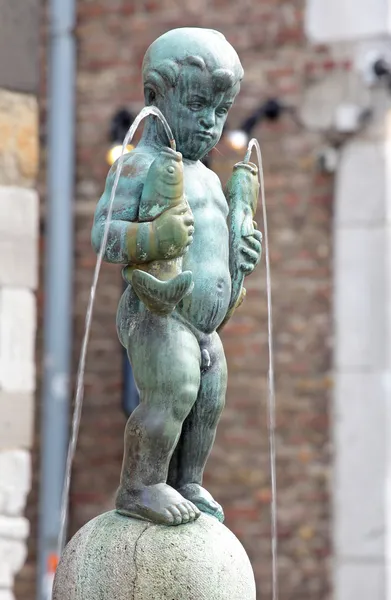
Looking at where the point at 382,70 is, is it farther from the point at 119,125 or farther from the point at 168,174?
the point at 168,174

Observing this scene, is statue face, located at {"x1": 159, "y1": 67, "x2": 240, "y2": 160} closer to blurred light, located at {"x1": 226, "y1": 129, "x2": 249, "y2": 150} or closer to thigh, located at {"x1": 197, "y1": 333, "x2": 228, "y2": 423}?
thigh, located at {"x1": 197, "y1": 333, "x2": 228, "y2": 423}

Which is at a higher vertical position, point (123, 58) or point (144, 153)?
point (123, 58)

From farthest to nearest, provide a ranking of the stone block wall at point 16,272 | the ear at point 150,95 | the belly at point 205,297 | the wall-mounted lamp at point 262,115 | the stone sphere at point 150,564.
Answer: the wall-mounted lamp at point 262,115, the stone block wall at point 16,272, the ear at point 150,95, the belly at point 205,297, the stone sphere at point 150,564

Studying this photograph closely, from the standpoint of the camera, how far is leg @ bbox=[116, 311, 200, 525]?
4785 millimetres

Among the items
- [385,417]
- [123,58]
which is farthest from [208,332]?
[123,58]

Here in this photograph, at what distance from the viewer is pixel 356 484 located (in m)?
8.89

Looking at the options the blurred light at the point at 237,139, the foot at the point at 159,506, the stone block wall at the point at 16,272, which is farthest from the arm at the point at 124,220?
the blurred light at the point at 237,139

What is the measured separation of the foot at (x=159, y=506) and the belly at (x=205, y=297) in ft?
1.54

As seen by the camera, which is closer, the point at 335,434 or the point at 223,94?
the point at 223,94

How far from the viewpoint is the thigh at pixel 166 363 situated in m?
4.79

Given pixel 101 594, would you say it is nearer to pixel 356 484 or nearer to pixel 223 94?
pixel 223 94

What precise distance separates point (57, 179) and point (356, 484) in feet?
7.57

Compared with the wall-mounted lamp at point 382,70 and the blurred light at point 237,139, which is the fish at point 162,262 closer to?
the blurred light at point 237,139

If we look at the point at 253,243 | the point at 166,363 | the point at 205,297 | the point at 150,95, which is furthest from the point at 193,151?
→ the point at 166,363
